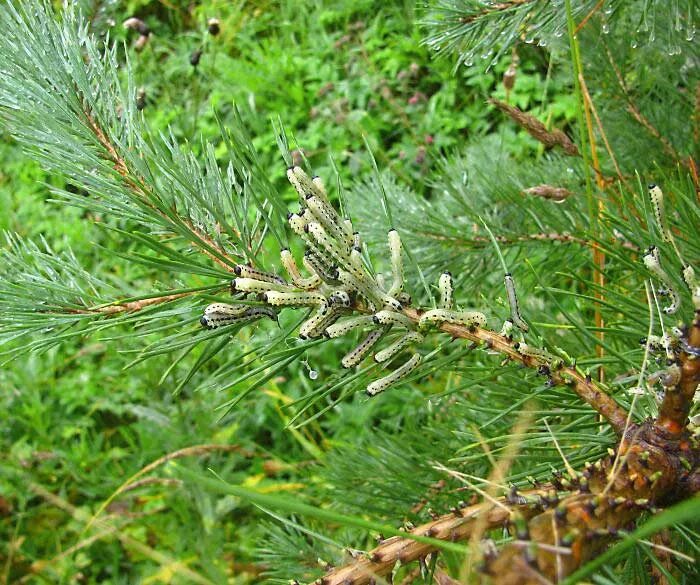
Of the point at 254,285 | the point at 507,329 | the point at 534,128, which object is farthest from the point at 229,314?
the point at 534,128

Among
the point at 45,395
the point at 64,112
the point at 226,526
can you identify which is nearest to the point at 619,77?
the point at 64,112

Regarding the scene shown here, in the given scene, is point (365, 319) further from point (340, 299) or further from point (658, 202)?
point (658, 202)

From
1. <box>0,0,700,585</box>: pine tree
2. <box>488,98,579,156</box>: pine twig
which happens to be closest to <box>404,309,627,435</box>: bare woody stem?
<box>0,0,700,585</box>: pine tree

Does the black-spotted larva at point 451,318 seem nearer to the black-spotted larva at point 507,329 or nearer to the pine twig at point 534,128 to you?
the black-spotted larva at point 507,329

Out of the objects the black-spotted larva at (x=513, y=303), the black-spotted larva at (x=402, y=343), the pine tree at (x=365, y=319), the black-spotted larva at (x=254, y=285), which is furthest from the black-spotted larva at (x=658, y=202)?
the black-spotted larva at (x=254, y=285)

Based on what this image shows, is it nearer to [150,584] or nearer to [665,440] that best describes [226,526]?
[150,584]

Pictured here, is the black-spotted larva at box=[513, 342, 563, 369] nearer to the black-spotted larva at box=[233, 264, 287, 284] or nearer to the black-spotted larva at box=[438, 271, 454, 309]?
the black-spotted larva at box=[438, 271, 454, 309]
